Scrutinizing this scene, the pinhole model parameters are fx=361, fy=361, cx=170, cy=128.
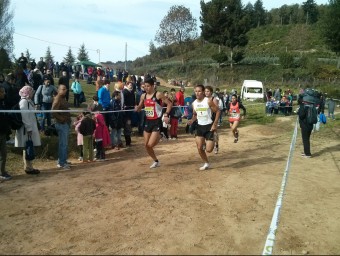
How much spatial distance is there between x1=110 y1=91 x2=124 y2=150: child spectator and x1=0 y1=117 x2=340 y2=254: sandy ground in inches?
66.2

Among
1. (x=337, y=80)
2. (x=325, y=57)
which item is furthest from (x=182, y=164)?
(x=325, y=57)

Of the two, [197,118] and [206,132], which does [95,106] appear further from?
[206,132]

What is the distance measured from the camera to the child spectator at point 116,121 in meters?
11.2

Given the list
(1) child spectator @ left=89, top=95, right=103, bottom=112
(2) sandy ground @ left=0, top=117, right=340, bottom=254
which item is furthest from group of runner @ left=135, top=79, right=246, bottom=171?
(1) child spectator @ left=89, top=95, right=103, bottom=112

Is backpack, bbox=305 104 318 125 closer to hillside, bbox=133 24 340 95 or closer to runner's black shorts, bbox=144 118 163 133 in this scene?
runner's black shorts, bbox=144 118 163 133

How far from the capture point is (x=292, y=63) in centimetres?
4831

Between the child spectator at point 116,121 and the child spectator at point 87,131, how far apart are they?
1.76 m

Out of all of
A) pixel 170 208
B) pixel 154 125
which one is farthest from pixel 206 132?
pixel 170 208

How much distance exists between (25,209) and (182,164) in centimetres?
421

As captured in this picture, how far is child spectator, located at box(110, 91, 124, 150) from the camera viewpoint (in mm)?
11227

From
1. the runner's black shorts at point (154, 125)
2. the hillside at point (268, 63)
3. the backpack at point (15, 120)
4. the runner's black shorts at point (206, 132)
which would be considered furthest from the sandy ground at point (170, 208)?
the hillside at point (268, 63)

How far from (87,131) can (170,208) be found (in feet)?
14.1

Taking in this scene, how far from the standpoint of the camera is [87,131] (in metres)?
9.31

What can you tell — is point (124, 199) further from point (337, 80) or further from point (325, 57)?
point (325, 57)
